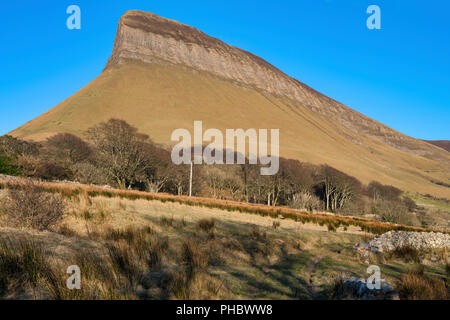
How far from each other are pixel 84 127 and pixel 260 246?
98189mm

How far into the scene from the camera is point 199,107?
128750 mm

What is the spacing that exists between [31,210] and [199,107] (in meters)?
125

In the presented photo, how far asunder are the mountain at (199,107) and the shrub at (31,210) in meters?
78.5

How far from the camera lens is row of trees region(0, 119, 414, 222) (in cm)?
3688

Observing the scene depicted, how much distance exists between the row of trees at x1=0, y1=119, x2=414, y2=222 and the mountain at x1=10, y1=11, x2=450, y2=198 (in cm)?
3538

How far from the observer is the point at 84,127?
91312mm

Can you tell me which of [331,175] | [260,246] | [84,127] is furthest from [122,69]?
[260,246]

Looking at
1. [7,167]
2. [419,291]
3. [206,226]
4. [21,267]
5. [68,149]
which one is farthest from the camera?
[68,149]

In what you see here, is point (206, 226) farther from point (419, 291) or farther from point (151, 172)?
point (151, 172)

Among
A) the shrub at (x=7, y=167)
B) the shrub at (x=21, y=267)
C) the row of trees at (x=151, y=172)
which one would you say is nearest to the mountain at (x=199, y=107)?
the row of trees at (x=151, y=172)

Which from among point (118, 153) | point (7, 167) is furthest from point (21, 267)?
point (118, 153)

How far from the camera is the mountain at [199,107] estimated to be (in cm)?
10419

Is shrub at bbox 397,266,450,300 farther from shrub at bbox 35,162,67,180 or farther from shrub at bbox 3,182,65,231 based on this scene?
shrub at bbox 35,162,67,180

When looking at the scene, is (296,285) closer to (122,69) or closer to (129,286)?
(129,286)
